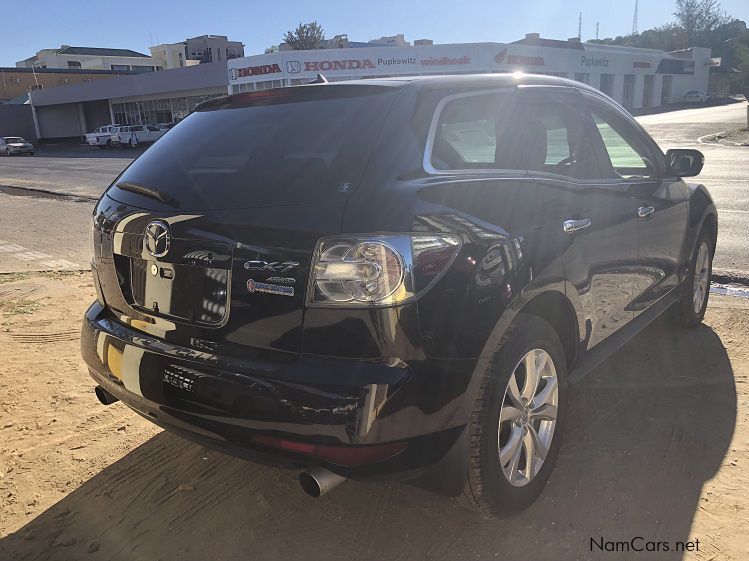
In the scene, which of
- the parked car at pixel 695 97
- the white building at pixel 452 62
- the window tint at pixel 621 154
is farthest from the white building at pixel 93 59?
the window tint at pixel 621 154

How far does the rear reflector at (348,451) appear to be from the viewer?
208 centimetres

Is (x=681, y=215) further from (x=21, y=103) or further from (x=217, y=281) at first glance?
(x=21, y=103)

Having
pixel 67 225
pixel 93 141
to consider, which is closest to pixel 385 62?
pixel 93 141

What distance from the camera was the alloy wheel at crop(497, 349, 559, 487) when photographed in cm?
252

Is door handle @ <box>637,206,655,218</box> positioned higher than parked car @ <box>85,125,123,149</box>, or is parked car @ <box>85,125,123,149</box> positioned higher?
door handle @ <box>637,206,655,218</box>

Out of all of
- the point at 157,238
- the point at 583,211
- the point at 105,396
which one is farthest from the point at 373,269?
the point at 105,396

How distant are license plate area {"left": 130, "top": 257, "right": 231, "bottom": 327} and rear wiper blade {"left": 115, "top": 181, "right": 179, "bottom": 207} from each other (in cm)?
24

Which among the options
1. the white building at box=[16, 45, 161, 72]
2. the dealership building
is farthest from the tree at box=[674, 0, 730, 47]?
the white building at box=[16, 45, 161, 72]

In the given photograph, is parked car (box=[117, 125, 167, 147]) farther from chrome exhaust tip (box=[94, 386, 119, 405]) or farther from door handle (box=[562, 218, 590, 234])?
door handle (box=[562, 218, 590, 234])

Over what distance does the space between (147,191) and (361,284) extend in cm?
109

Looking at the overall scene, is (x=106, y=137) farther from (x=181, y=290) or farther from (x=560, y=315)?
(x=560, y=315)

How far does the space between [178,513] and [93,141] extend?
5107 centimetres

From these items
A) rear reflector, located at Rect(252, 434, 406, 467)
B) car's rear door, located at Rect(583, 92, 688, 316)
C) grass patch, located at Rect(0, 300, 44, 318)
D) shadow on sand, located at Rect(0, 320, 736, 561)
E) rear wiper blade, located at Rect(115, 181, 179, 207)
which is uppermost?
rear wiper blade, located at Rect(115, 181, 179, 207)

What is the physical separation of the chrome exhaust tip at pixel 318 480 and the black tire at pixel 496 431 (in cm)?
53
